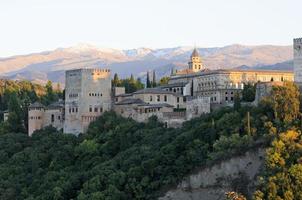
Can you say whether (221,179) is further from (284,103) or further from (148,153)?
(148,153)

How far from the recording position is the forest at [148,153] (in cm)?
4903

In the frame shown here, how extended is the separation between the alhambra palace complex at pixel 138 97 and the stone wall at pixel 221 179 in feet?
30.2

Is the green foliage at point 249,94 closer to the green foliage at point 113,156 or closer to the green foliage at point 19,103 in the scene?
the green foliage at point 113,156

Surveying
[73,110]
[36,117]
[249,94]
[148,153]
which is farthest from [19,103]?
[249,94]

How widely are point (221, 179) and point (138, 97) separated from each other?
17.0 metres

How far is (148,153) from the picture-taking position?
57.6 metres

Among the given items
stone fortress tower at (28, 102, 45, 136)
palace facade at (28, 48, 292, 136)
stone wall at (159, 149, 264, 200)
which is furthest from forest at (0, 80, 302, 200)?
palace facade at (28, 48, 292, 136)

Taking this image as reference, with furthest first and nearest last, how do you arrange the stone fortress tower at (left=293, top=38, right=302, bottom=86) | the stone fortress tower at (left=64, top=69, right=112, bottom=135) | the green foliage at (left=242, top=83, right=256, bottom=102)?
the stone fortress tower at (left=64, top=69, right=112, bottom=135) → the stone fortress tower at (left=293, top=38, right=302, bottom=86) → the green foliage at (left=242, top=83, right=256, bottom=102)

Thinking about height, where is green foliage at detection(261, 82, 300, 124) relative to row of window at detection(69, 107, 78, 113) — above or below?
above

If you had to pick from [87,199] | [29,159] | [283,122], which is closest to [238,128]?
[283,122]

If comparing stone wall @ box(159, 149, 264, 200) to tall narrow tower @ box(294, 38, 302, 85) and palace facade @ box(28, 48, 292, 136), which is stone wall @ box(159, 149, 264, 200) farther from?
tall narrow tower @ box(294, 38, 302, 85)

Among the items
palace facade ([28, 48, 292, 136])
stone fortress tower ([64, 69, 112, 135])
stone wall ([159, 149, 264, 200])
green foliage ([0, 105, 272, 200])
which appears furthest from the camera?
stone fortress tower ([64, 69, 112, 135])

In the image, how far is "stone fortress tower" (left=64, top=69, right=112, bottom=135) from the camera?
6762 centimetres

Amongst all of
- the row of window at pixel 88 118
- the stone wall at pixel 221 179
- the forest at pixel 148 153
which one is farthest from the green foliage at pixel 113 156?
the row of window at pixel 88 118
